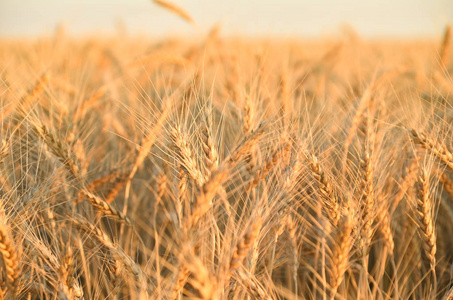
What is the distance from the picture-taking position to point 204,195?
812 millimetres

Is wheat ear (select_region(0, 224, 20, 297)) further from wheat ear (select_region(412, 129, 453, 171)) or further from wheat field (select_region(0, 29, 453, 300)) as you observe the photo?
wheat ear (select_region(412, 129, 453, 171))

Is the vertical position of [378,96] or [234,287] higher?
[378,96]

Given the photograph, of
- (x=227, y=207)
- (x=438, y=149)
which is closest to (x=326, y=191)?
(x=227, y=207)

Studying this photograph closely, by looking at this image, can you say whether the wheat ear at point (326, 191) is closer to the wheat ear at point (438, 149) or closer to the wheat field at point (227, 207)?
the wheat field at point (227, 207)

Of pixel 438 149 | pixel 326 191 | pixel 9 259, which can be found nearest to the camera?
pixel 9 259

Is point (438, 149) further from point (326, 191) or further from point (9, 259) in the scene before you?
point (9, 259)

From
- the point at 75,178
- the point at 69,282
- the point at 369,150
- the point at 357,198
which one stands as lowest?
the point at 69,282

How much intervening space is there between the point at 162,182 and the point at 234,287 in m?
0.58

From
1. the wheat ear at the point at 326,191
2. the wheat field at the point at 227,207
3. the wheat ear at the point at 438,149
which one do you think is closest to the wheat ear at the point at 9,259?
the wheat field at the point at 227,207

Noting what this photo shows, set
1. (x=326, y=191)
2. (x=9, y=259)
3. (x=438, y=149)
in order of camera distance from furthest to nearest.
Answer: (x=438, y=149) → (x=326, y=191) → (x=9, y=259)

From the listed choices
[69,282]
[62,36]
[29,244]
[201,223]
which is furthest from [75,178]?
[62,36]

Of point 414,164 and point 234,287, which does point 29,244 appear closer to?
point 234,287

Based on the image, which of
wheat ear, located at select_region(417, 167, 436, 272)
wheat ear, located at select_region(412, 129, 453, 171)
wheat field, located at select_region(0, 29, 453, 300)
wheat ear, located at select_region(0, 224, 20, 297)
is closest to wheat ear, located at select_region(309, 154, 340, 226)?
wheat field, located at select_region(0, 29, 453, 300)

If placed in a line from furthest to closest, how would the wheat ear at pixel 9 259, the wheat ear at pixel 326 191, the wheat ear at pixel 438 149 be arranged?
the wheat ear at pixel 438 149, the wheat ear at pixel 326 191, the wheat ear at pixel 9 259
